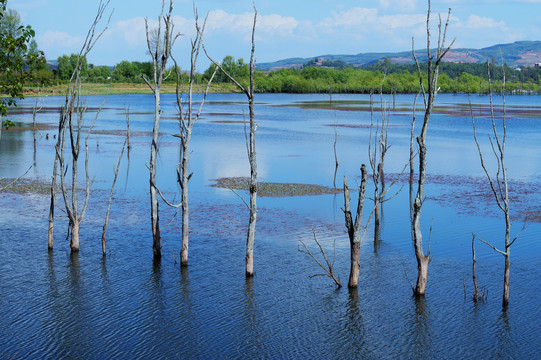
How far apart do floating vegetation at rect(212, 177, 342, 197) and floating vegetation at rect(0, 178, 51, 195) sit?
26.8ft

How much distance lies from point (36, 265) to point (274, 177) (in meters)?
17.8

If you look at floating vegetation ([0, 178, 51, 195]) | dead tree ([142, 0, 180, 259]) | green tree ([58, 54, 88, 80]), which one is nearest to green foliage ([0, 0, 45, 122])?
dead tree ([142, 0, 180, 259])

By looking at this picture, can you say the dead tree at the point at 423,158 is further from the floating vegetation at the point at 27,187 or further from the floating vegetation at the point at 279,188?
the floating vegetation at the point at 27,187

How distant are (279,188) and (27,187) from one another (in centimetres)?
1205

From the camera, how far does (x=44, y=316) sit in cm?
1371

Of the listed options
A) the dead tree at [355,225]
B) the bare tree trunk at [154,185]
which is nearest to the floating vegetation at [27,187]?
the bare tree trunk at [154,185]

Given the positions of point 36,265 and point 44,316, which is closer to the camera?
point 44,316

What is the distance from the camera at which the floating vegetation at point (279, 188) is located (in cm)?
2884

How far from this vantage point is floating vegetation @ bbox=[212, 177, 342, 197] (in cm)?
2884

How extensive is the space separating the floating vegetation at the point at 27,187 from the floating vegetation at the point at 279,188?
817 centimetres

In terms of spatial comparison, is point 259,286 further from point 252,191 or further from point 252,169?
point 252,169

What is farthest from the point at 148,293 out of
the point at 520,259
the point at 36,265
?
the point at 520,259

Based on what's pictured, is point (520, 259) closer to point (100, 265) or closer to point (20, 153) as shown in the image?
point (100, 265)

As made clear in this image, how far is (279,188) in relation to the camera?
98.4 feet
